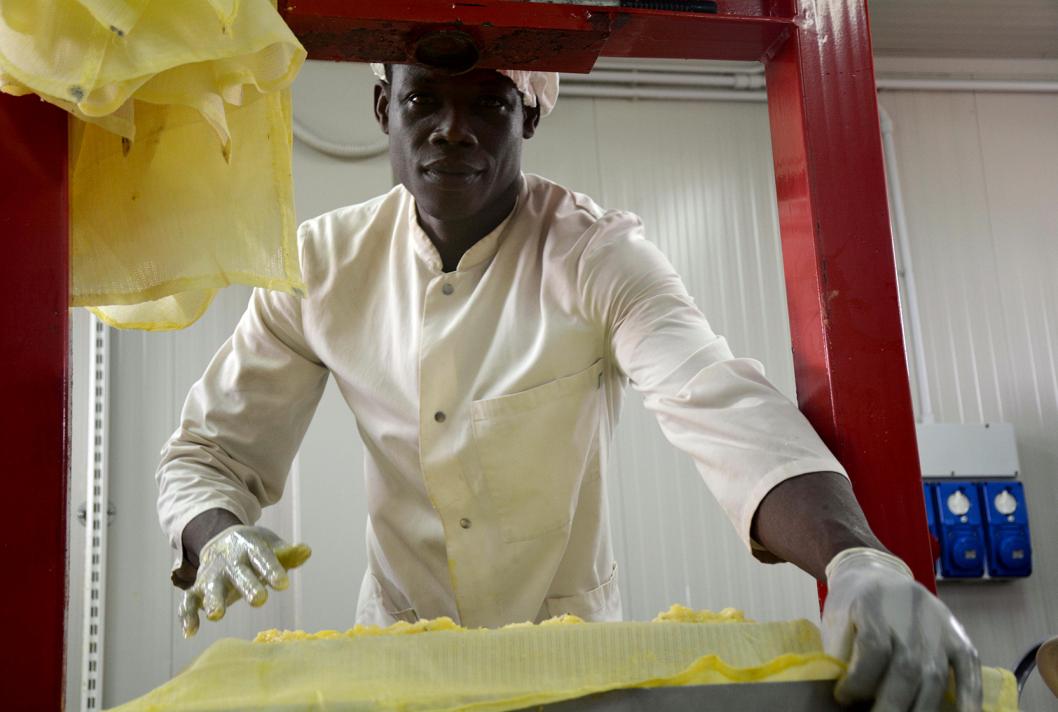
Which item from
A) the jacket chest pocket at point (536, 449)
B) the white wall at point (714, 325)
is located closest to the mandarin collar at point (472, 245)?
the jacket chest pocket at point (536, 449)

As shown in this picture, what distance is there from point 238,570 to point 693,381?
602mm

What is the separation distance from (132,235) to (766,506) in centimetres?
77

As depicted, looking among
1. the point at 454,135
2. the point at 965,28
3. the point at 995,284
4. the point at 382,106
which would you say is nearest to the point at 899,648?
the point at 454,135

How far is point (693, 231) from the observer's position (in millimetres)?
4527

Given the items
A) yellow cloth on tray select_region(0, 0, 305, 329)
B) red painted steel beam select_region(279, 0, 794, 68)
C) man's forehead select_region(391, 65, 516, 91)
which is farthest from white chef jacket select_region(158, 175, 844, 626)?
yellow cloth on tray select_region(0, 0, 305, 329)

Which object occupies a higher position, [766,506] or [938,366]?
[938,366]

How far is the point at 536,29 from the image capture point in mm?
1335

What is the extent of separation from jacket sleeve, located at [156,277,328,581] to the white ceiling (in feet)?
11.4

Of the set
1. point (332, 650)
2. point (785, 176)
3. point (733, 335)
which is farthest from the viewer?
point (733, 335)

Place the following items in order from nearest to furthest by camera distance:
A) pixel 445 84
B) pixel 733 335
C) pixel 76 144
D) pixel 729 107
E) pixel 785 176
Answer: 1. pixel 76 144
2. pixel 785 176
3. pixel 445 84
4. pixel 733 335
5. pixel 729 107

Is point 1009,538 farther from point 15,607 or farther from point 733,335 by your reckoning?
point 15,607

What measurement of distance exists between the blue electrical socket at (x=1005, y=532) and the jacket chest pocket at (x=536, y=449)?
298 cm

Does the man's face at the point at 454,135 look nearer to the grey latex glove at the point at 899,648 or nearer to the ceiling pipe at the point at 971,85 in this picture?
the grey latex glove at the point at 899,648

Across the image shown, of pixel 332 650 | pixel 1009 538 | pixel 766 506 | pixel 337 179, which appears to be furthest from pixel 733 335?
pixel 332 650
